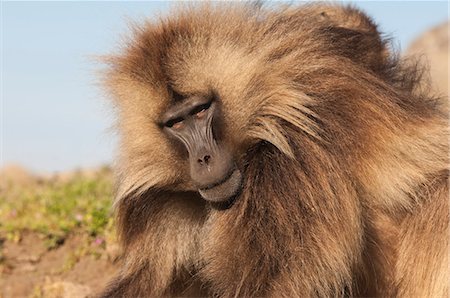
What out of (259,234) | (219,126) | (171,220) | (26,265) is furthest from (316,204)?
(26,265)

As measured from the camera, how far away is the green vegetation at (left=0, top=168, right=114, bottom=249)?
5699 millimetres

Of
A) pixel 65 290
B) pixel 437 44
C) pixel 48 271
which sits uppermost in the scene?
pixel 437 44

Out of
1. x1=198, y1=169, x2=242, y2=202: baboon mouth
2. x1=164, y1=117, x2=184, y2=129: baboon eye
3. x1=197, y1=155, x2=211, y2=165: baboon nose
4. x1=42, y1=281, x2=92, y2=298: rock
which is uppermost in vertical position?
x1=164, y1=117, x2=184, y2=129: baboon eye

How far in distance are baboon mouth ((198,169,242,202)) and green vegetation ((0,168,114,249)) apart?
1583 millimetres

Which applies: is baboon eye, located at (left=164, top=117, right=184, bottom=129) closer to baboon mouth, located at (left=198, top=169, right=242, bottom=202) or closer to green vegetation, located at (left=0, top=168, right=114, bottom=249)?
baboon mouth, located at (left=198, top=169, right=242, bottom=202)

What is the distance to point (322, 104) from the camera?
4.06 meters

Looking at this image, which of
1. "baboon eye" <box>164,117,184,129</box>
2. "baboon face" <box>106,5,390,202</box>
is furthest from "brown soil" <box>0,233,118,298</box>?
"baboon eye" <box>164,117,184,129</box>

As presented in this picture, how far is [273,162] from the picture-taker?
4020 mm

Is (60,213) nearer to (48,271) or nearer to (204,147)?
(48,271)

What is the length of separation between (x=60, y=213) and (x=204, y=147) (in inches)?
89.4

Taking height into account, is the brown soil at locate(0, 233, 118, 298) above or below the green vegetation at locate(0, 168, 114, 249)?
below

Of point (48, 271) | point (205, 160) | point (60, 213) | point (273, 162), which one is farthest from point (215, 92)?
point (60, 213)

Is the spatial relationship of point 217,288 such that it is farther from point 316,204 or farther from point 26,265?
point 26,265

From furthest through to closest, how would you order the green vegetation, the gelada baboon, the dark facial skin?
the green vegetation
the dark facial skin
the gelada baboon
